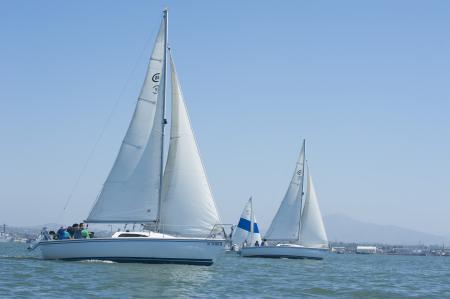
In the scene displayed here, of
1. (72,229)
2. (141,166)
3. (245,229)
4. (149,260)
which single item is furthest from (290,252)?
(149,260)

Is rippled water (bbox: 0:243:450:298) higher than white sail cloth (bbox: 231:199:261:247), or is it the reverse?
white sail cloth (bbox: 231:199:261:247)

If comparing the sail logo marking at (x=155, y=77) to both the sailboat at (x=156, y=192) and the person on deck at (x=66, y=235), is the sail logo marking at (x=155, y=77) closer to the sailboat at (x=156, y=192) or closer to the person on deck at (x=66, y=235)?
the sailboat at (x=156, y=192)

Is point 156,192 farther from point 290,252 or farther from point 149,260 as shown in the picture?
point 290,252

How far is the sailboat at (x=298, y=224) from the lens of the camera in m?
61.3

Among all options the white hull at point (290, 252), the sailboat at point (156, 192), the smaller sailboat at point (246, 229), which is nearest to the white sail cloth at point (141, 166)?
the sailboat at point (156, 192)

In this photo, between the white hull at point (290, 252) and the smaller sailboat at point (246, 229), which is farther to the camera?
the smaller sailboat at point (246, 229)

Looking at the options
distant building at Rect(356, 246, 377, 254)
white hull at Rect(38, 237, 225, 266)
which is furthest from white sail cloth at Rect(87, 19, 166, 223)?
distant building at Rect(356, 246, 377, 254)

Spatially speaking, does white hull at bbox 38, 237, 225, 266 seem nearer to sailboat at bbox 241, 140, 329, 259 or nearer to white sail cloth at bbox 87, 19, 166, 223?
white sail cloth at bbox 87, 19, 166, 223

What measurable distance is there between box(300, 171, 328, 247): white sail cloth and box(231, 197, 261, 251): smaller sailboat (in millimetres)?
12812

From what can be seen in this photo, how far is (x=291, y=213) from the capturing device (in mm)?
61500

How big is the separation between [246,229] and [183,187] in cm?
4322

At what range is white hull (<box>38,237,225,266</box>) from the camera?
3234 centimetres

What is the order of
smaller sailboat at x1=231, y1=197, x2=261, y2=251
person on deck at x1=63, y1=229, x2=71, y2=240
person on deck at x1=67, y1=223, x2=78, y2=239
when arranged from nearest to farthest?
person on deck at x1=63, y1=229, x2=71, y2=240 → person on deck at x1=67, y1=223, x2=78, y2=239 → smaller sailboat at x1=231, y1=197, x2=261, y2=251

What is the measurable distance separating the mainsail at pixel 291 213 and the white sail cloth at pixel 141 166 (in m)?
29.2
